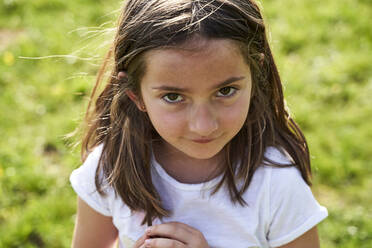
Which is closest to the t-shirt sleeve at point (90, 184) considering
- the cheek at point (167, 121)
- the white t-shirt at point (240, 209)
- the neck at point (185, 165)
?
the white t-shirt at point (240, 209)

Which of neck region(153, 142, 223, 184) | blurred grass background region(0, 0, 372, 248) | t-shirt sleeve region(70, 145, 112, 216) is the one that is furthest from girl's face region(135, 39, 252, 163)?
blurred grass background region(0, 0, 372, 248)

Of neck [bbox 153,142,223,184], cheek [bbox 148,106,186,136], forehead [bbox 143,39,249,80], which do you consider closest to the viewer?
forehead [bbox 143,39,249,80]

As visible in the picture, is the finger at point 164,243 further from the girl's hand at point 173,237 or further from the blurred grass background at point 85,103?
the blurred grass background at point 85,103

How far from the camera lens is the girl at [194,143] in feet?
5.27

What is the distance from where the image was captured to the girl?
1605 mm

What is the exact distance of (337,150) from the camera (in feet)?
11.4

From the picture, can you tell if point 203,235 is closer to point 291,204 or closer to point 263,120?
point 291,204

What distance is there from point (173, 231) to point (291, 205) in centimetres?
41

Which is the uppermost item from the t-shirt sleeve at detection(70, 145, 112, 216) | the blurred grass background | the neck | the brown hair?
the brown hair

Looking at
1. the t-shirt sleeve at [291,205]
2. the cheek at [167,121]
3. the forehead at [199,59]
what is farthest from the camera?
the t-shirt sleeve at [291,205]

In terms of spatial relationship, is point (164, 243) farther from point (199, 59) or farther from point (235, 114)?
point (199, 59)

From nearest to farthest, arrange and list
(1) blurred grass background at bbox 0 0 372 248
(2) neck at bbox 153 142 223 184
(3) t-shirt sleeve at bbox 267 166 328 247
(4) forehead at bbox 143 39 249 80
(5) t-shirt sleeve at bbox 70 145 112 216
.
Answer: (4) forehead at bbox 143 39 249 80
(3) t-shirt sleeve at bbox 267 166 328 247
(2) neck at bbox 153 142 223 184
(5) t-shirt sleeve at bbox 70 145 112 216
(1) blurred grass background at bbox 0 0 372 248

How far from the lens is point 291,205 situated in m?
1.84

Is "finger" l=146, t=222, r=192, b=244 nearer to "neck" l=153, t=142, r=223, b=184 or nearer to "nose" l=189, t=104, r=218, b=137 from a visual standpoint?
"neck" l=153, t=142, r=223, b=184
